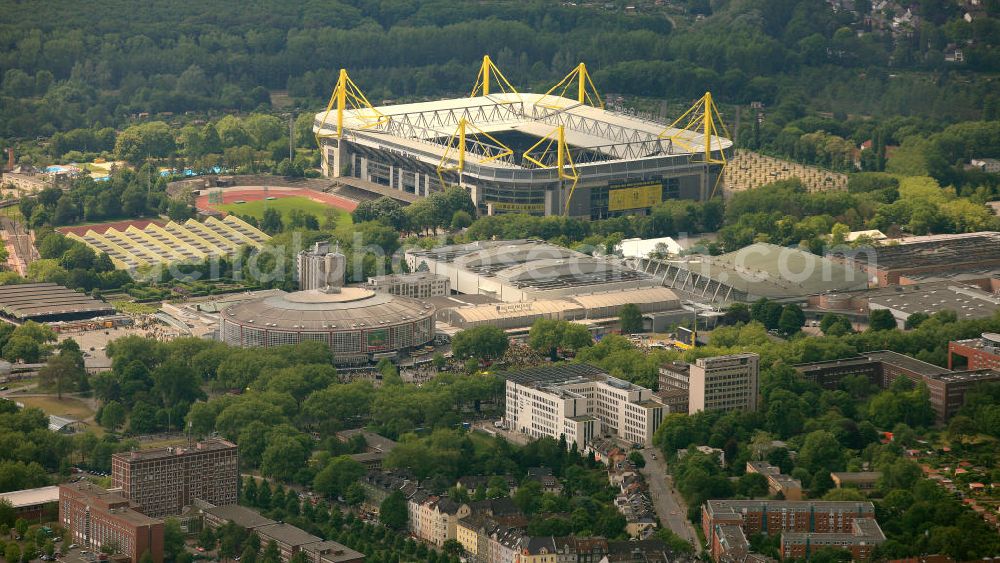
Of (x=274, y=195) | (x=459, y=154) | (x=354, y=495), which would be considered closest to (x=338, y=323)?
(x=354, y=495)

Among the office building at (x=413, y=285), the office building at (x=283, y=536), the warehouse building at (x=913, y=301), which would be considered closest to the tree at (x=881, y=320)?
the warehouse building at (x=913, y=301)

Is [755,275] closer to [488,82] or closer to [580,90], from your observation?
[580,90]

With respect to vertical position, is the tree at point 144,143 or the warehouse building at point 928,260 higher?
the tree at point 144,143

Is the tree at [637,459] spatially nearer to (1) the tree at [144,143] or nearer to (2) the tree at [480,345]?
(2) the tree at [480,345]

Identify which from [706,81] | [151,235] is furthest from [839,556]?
[706,81]

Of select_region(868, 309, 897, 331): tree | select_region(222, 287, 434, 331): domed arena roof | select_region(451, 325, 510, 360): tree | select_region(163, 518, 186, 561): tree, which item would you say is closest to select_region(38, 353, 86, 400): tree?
select_region(222, 287, 434, 331): domed arena roof

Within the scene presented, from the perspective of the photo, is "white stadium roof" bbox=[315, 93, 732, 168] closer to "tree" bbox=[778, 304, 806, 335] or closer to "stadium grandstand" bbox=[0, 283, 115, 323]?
"stadium grandstand" bbox=[0, 283, 115, 323]
